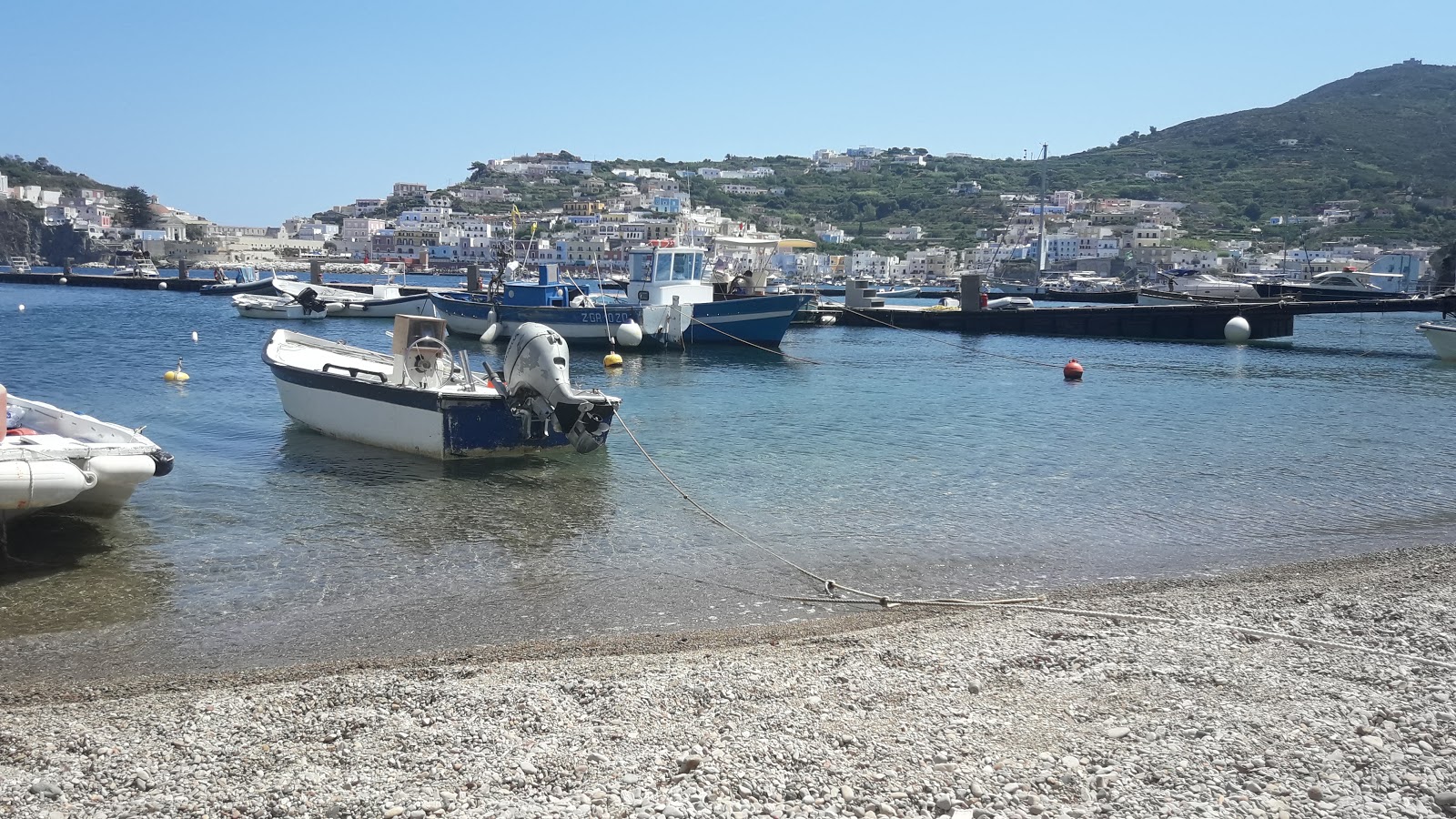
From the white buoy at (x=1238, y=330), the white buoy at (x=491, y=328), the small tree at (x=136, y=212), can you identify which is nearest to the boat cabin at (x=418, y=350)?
the white buoy at (x=491, y=328)

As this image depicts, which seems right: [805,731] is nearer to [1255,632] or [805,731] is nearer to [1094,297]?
[1255,632]

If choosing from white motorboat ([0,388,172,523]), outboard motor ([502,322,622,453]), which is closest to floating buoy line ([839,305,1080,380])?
outboard motor ([502,322,622,453])

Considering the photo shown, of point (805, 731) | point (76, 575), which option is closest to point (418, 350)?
point (76, 575)

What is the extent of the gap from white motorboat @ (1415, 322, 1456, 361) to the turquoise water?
7683 mm

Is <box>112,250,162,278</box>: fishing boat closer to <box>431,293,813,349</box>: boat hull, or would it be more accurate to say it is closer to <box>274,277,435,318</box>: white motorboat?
<box>274,277,435,318</box>: white motorboat

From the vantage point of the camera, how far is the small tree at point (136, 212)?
5935 inches

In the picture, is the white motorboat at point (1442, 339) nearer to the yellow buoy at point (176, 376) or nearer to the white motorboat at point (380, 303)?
the yellow buoy at point (176, 376)

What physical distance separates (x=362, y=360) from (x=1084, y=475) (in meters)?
11.9

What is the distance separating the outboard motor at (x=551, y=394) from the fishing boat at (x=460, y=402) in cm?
1

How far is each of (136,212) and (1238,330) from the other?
155125 mm

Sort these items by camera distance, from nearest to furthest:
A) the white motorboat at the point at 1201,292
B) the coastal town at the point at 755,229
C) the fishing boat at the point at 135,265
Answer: the white motorboat at the point at 1201,292
the fishing boat at the point at 135,265
the coastal town at the point at 755,229

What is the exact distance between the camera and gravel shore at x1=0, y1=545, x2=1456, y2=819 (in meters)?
4.50

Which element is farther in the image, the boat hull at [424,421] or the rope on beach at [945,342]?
the rope on beach at [945,342]

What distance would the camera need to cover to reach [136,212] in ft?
493
